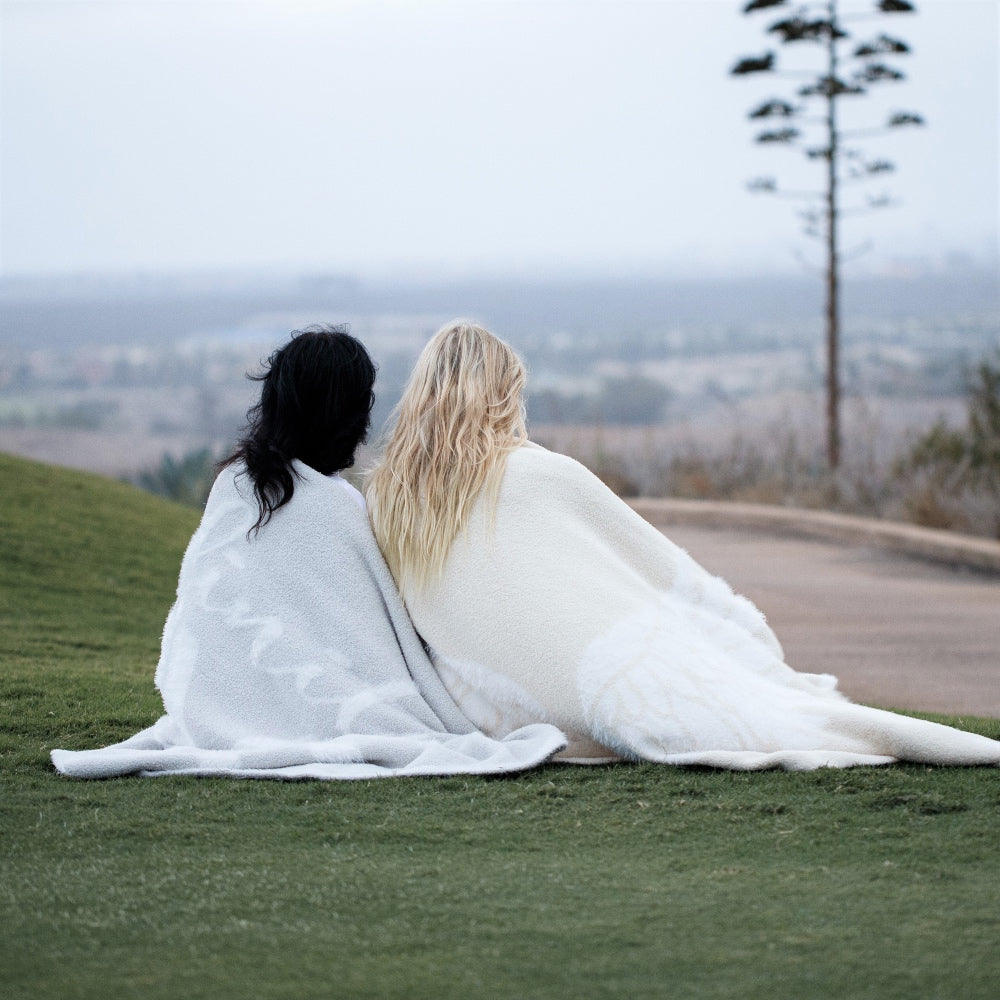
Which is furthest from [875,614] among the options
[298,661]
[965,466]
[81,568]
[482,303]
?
[482,303]

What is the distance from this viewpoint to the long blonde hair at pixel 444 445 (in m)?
4.09

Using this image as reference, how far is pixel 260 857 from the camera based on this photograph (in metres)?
3.04

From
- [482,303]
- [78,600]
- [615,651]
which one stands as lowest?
[78,600]

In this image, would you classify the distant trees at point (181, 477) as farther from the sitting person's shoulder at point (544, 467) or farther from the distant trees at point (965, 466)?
the sitting person's shoulder at point (544, 467)

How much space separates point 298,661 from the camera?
4.02 m

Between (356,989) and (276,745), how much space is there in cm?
161

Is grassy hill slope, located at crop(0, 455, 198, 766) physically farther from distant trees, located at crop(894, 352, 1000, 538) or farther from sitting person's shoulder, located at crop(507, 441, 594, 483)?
distant trees, located at crop(894, 352, 1000, 538)

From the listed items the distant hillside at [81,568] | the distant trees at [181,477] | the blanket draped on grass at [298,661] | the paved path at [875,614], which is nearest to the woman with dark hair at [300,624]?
the blanket draped on grass at [298,661]

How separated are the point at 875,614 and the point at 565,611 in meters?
4.03

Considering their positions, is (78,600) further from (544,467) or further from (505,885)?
(505,885)

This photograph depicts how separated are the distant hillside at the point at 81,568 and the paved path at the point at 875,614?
3.01 metres

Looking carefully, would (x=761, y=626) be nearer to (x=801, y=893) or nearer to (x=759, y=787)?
(x=759, y=787)

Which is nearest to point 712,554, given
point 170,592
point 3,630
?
point 170,592

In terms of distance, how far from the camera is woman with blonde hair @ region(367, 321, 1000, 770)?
150 inches
